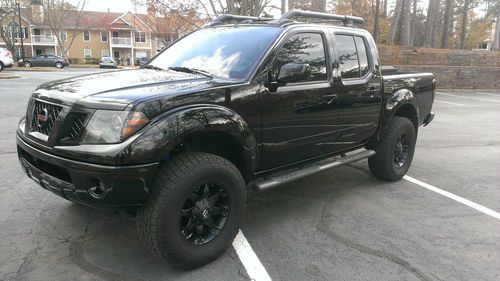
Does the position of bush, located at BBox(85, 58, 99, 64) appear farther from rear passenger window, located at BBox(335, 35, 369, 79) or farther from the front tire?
the front tire

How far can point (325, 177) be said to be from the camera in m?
5.85

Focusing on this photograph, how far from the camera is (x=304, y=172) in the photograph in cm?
419

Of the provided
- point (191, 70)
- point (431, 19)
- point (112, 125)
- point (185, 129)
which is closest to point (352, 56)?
point (191, 70)

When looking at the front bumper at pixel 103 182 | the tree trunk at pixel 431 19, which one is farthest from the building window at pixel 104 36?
the front bumper at pixel 103 182

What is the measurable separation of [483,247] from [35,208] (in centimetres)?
433

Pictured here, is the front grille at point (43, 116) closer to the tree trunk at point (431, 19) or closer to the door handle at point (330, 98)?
the door handle at point (330, 98)

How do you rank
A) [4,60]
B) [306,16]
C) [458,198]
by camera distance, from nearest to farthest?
[306,16] → [458,198] → [4,60]

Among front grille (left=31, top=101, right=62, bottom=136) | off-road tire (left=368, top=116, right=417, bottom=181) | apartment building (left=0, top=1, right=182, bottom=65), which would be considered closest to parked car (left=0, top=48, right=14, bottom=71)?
front grille (left=31, top=101, right=62, bottom=136)

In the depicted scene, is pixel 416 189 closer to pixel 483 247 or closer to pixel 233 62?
pixel 483 247

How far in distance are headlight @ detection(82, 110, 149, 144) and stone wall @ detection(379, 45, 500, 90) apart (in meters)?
19.6

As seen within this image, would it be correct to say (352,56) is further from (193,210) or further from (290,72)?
(193,210)

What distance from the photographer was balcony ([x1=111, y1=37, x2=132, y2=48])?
209ft

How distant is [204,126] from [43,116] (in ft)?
4.10

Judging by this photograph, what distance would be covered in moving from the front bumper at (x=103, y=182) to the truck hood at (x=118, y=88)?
42 centimetres
